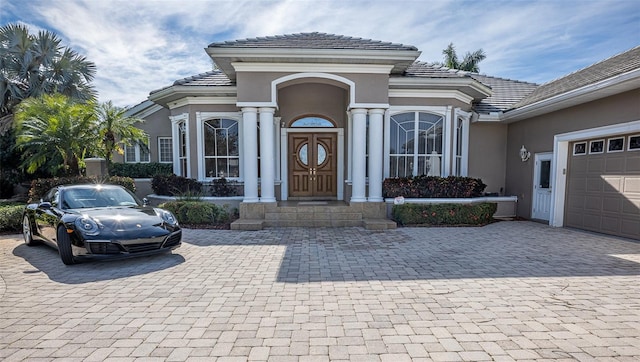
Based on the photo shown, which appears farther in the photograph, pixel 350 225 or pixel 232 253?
pixel 350 225

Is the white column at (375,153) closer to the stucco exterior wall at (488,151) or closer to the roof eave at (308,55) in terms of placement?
the roof eave at (308,55)

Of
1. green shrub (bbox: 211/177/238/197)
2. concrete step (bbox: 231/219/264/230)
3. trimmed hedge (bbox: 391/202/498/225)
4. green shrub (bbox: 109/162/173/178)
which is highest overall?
green shrub (bbox: 109/162/173/178)

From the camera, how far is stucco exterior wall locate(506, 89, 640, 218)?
657 cm

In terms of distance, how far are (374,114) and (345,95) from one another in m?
2.03

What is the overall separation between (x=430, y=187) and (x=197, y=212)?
6.59 metres

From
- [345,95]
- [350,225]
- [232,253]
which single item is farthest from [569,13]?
[232,253]

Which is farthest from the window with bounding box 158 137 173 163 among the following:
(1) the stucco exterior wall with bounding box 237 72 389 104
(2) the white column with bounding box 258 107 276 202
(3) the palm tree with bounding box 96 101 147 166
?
(2) the white column with bounding box 258 107 276 202

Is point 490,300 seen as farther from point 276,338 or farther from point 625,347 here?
point 276,338

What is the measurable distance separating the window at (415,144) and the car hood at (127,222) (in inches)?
265

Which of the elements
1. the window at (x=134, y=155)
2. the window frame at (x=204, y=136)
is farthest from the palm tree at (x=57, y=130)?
the window at (x=134, y=155)

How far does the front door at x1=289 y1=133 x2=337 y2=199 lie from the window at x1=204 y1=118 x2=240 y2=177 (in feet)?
6.29

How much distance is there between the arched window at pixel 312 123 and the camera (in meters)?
10.0

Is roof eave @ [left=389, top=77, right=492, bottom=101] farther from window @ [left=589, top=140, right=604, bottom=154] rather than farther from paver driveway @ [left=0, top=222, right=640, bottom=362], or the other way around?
paver driveway @ [left=0, top=222, right=640, bottom=362]

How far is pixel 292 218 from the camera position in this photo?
7.89 meters
